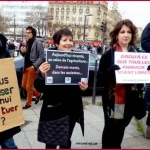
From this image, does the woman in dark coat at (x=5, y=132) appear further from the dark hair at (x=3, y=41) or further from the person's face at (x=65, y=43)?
the person's face at (x=65, y=43)

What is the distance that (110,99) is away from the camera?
3338 mm

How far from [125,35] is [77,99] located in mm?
872

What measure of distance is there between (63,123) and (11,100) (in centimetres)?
61

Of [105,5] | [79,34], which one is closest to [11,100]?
[79,34]

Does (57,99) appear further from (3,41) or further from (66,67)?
(3,41)

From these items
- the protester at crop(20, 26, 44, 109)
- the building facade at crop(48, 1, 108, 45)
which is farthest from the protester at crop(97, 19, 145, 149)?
the building facade at crop(48, 1, 108, 45)

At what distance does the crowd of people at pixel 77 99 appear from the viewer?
Result: 3109 millimetres

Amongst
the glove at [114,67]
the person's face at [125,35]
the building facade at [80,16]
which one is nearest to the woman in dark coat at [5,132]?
the glove at [114,67]

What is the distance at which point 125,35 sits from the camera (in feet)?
10.8

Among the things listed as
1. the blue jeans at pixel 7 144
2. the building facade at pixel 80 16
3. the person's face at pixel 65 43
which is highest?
the building facade at pixel 80 16

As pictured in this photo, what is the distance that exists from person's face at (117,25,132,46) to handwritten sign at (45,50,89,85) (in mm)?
425

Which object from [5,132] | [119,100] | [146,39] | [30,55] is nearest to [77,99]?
[119,100]

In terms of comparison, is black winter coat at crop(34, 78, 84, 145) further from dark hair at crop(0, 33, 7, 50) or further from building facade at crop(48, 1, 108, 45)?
building facade at crop(48, 1, 108, 45)

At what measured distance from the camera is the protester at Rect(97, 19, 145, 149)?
3284 millimetres
